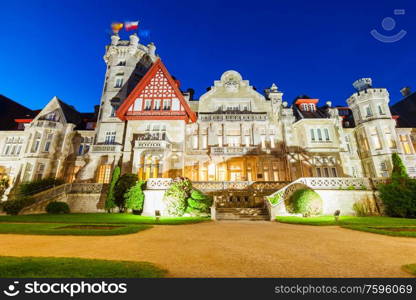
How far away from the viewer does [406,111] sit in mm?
31094

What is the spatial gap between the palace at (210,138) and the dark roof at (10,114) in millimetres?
1142

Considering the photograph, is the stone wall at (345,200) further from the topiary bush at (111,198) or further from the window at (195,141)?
the topiary bush at (111,198)

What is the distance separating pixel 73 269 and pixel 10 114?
45.0 metres

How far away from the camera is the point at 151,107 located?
26438 millimetres

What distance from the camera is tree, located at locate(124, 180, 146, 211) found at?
17938 millimetres

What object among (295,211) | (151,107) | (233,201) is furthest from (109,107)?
(295,211)

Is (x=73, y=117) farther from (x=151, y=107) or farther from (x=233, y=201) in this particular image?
(x=233, y=201)

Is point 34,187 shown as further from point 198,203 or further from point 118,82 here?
point 198,203

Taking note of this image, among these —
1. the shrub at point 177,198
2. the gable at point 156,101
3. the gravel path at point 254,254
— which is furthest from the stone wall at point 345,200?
the gable at point 156,101

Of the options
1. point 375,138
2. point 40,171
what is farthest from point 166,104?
point 375,138

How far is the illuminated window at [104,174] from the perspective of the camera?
80.1 feet

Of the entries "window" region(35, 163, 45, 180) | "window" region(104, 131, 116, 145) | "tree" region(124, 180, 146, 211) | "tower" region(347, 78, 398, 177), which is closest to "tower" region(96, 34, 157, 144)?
"window" region(104, 131, 116, 145)

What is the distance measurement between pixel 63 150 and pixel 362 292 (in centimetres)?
3411

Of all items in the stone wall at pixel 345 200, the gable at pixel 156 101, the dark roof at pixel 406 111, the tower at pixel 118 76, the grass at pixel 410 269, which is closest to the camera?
the grass at pixel 410 269
